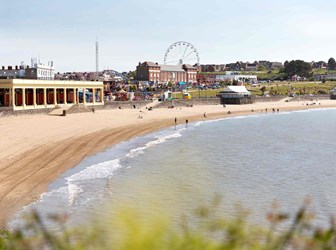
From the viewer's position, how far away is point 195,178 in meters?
29.3

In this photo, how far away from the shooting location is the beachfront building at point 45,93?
58.9 meters

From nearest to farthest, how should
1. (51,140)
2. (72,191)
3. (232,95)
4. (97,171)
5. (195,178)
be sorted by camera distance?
(72,191) → (195,178) → (97,171) → (51,140) → (232,95)

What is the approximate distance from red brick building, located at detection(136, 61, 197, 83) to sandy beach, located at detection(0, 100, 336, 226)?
6538 cm

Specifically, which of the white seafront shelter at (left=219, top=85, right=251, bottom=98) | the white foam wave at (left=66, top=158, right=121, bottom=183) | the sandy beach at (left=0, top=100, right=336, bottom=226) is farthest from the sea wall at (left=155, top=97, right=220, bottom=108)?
the white foam wave at (left=66, top=158, right=121, bottom=183)

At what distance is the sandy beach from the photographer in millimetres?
24884

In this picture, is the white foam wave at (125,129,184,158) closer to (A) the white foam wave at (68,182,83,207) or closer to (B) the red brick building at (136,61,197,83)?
(A) the white foam wave at (68,182,83,207)

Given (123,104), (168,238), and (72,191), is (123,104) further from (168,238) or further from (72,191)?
(168,238)

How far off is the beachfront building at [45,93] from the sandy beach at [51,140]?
11.0 feet

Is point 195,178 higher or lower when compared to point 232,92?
lower

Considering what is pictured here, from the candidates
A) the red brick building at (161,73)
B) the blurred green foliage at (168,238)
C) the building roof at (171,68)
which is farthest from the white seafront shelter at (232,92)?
the blurred green foliage at (168,238)

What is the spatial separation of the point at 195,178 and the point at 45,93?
131ft

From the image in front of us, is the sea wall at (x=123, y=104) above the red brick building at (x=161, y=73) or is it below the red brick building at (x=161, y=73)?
below

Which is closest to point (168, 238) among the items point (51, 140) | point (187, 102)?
point (51, 140)

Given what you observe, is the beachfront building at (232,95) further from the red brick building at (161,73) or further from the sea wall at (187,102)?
the red brick building at (161,73)
